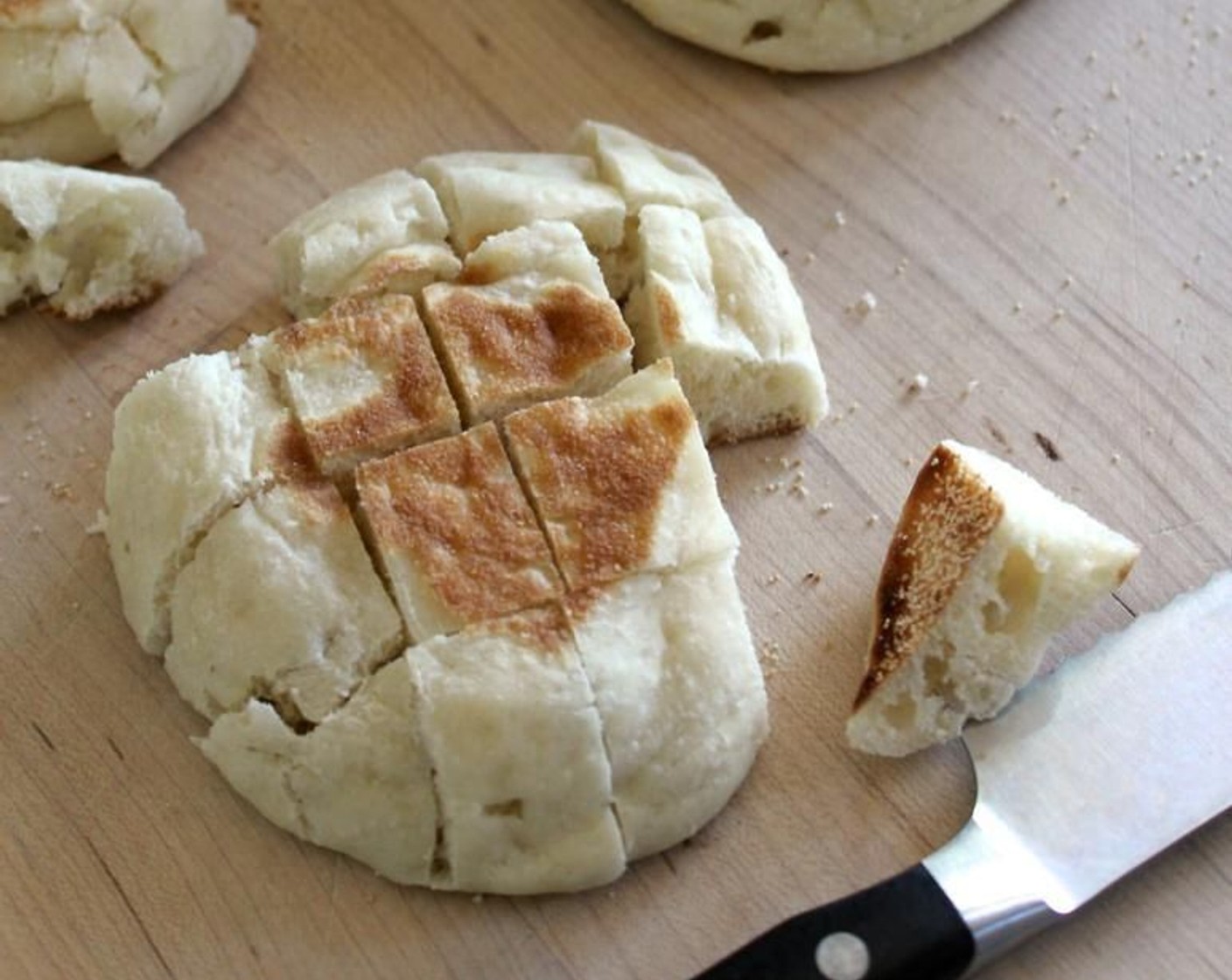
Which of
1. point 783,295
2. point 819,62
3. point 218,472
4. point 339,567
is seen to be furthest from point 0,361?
point 819,62

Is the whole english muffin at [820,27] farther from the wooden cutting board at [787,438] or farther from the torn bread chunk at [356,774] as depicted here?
the torn bread chunk at [356,774]

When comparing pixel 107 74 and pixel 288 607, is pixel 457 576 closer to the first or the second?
pixel 288 607

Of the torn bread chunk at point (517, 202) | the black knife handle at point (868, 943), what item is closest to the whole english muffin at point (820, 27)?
the torn bread chunk at point (517, 202)

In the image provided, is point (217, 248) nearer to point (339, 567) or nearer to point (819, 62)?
point (339, 567)

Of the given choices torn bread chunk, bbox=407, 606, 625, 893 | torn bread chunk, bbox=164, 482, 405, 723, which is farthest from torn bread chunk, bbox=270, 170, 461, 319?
torn bread chunk, bbox=407, 606, 625, 893

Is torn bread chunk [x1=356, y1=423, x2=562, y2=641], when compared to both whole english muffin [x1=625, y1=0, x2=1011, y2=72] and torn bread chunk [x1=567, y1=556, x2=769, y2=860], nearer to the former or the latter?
torn bread chunk [x1=567, y1=556, x2=769, y2=860]

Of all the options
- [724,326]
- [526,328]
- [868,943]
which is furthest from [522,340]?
[868,943]
